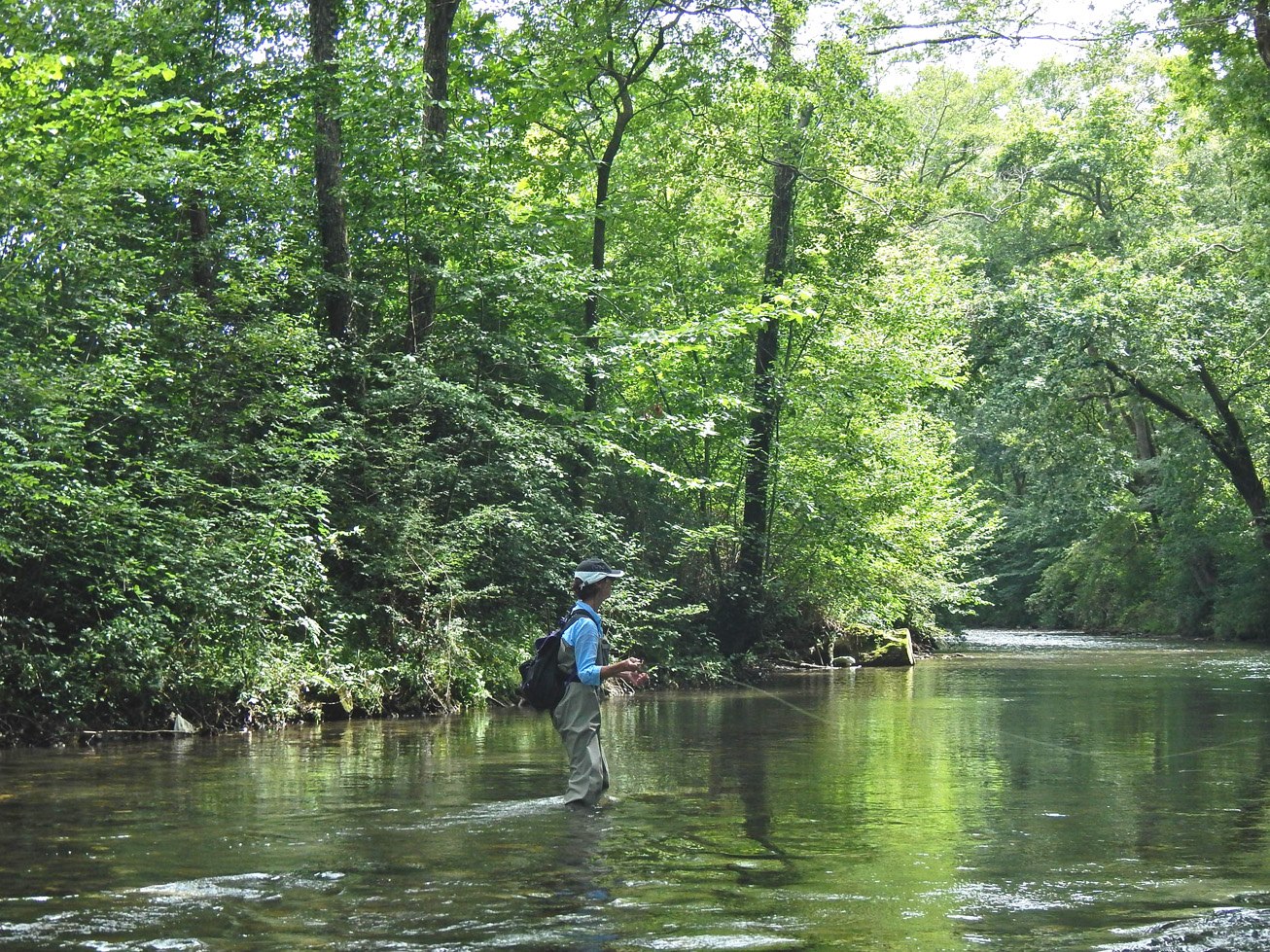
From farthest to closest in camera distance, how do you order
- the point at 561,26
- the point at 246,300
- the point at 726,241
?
the point at 726,241 → the point at 561,26 → the point at 246,300

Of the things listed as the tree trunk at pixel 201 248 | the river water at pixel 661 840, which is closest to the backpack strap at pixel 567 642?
the river water at pixel 661 840

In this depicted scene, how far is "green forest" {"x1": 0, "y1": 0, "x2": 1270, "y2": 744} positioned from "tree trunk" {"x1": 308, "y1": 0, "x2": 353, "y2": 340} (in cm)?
7

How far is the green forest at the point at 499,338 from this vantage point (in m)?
14.1

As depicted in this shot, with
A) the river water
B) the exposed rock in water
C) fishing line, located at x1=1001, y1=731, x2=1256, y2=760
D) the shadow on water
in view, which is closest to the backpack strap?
the river water

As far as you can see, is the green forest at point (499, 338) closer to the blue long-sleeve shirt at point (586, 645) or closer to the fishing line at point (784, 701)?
the fishing line at point (784, 701)

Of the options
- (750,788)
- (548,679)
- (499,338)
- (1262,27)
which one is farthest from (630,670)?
(1262,27)

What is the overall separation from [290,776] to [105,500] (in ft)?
13.1

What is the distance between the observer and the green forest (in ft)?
46.2

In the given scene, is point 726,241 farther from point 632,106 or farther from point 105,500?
point 105,500

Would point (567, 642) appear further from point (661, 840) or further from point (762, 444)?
point (762, 444)

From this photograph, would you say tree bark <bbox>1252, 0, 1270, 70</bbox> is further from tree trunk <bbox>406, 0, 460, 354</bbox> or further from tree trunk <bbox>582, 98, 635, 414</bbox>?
tree trunk <bbox>406, 0, 460, 354</bbox>

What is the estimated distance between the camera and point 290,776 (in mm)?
10922

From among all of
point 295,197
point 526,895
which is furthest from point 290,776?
point 295,197

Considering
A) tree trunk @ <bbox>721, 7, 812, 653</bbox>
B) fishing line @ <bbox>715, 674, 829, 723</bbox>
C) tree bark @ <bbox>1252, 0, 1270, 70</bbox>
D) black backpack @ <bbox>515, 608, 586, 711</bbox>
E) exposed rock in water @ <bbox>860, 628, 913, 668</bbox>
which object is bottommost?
fishing line @ <bbox>715, 674, 829, 723</bbox>
